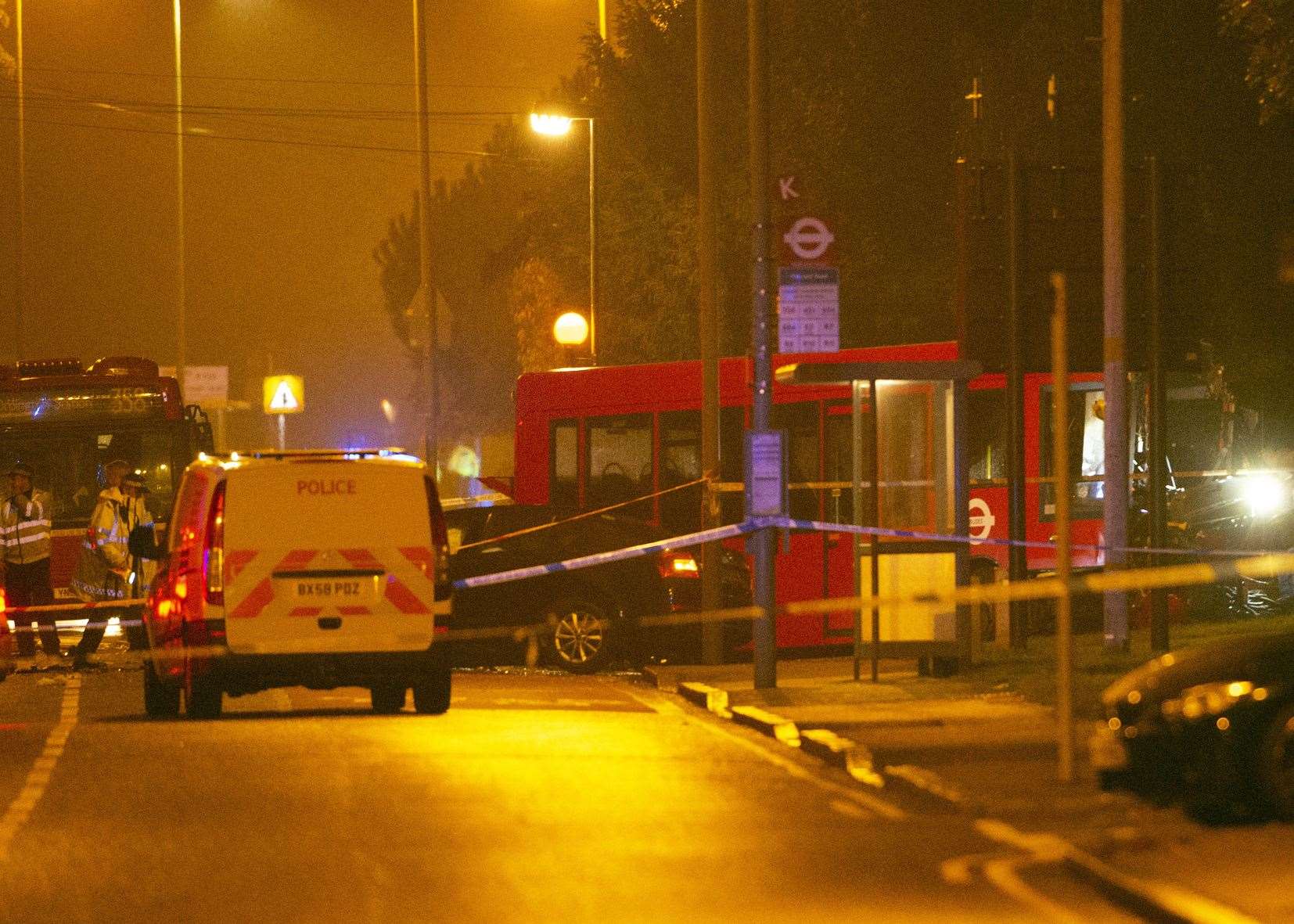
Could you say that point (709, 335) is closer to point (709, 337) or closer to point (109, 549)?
point (709, 337)

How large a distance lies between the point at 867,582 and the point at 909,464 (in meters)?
1.25

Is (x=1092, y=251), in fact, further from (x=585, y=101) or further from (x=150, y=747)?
(x=585, y=101)

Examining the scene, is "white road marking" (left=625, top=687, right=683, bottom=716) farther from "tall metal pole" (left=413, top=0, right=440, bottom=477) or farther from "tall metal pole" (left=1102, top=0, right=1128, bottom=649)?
"tall metal pole" (left=413, top=0, right=440, bottom=477)

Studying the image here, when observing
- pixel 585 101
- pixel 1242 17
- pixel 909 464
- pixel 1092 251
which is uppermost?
pixel 585 101

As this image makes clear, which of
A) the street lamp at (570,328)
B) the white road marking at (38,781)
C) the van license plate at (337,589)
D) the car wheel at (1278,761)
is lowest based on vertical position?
the white road marking at (38,781)

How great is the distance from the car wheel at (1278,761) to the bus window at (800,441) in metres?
13.3

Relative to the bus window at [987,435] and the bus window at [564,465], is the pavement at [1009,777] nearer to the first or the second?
the bus window at [987,435]

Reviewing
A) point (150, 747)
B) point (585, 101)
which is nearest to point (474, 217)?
point (585, 101)

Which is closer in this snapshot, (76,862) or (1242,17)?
(76,862)

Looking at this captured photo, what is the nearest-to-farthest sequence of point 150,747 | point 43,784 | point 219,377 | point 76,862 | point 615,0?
point 76,862 < point 43,784 < point 150,747 < point 615,0 < point 219,377

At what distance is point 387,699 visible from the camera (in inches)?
662

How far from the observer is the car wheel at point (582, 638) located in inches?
806

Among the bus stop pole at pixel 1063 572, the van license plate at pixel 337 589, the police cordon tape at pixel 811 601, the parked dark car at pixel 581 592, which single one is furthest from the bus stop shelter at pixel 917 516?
the bus stop pole at pixel 1063 572

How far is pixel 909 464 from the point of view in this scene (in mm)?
18906
